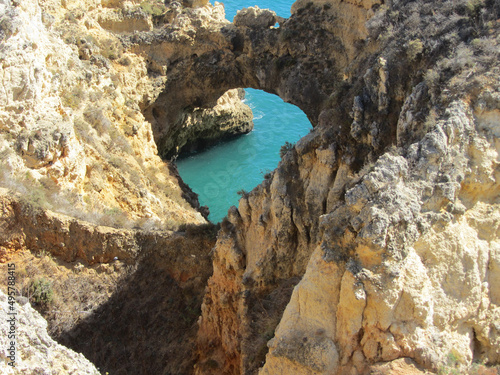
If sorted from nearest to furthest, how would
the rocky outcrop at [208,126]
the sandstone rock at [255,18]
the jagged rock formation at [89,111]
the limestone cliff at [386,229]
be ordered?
the limestone cliff at [386,229] → the jagged rock formation at [89,111] → the sandstone rock at [255,18] → the rocky outcrop at [208,126]

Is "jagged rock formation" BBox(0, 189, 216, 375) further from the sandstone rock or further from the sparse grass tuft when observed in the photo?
the sparse grass tuft

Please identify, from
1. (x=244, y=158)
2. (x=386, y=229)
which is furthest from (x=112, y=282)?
(x=244, y=158)

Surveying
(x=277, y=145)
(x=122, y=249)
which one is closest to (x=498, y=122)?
(x=122, y=249)

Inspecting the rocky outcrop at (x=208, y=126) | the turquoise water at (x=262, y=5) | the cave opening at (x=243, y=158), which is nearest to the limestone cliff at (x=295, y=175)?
the rocky outcrop at (x=208, y=126)

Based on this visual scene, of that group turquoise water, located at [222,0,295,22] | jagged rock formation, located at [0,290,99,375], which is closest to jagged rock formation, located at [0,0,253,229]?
jagged rock formation, located at [0,290,99,375]

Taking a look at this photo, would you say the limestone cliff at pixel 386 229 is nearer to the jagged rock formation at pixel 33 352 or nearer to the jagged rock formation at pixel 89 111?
the jagged rock formation at pixel 33 352

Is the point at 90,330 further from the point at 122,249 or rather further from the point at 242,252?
the point at 242,252

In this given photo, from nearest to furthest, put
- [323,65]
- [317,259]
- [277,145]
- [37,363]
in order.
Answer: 1. [37,363]
2. [317,259]
3. [323,65]
4. [277,145]

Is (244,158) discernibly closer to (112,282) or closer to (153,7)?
(153,7)
